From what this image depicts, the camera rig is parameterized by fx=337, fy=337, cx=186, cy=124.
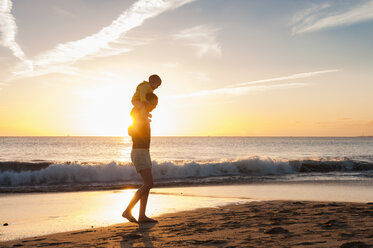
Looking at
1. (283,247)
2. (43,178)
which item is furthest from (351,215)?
(43,178)

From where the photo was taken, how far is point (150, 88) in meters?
5.73

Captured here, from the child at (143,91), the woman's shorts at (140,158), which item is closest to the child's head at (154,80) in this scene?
the child at (143,91)

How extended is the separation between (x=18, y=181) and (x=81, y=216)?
35.7 ft

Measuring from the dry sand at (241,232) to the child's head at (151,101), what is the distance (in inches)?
80.5

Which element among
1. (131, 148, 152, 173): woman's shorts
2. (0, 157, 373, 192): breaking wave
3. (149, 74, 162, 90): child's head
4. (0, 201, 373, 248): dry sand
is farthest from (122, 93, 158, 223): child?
(0, 157, 373, 192): breaking wave

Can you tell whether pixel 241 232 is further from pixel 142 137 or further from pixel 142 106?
pixel 142 106

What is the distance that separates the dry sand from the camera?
4340 millimetres

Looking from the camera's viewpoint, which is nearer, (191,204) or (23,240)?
(23,240)

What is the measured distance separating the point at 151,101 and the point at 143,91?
0.70 ft

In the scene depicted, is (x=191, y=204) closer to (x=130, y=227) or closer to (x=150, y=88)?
(x=130, y=227)

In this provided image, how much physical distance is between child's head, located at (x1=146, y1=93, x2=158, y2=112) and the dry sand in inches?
80.5

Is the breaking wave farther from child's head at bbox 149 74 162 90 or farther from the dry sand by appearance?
child's head at bbox 149 74 162 90

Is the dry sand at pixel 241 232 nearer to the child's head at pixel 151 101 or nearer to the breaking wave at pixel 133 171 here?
the child's head at pixel 151 101

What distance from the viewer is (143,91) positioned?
5.68 meters
